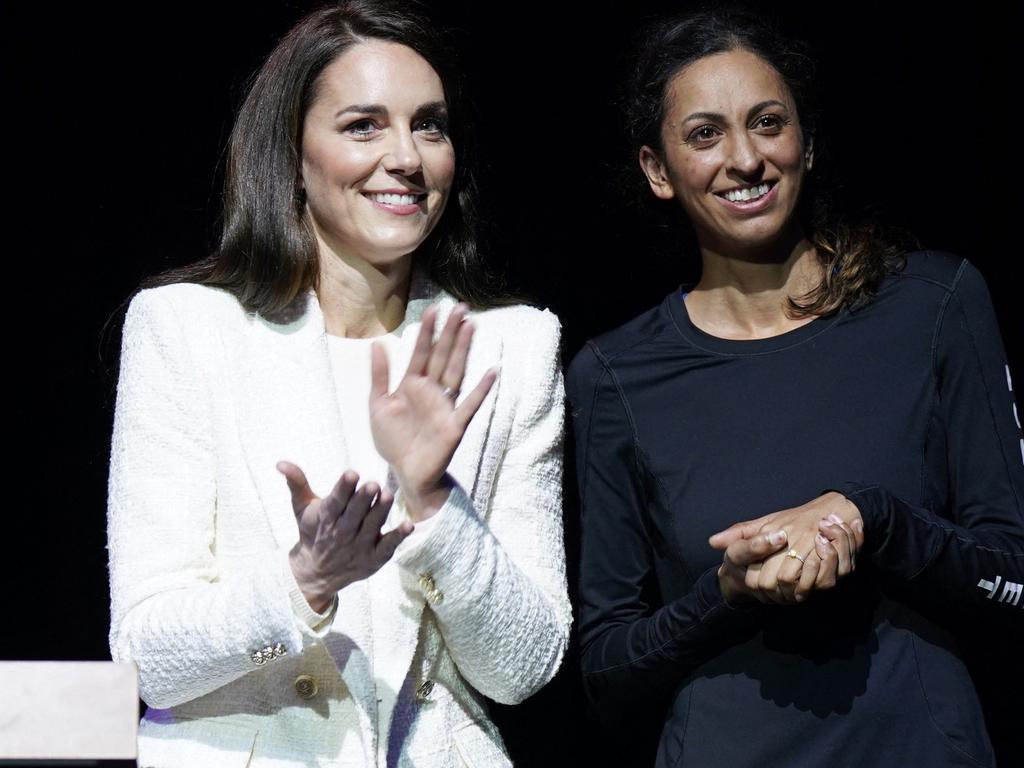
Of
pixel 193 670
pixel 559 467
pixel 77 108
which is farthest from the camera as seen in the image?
pixel 77 108

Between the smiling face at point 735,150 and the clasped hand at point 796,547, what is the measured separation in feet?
1.71

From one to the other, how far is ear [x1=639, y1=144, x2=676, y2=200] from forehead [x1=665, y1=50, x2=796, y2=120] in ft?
0.30

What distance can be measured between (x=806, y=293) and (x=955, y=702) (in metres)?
0.67

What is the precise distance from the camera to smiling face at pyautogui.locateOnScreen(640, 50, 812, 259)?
2426mm

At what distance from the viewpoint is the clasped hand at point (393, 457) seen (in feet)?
5.95

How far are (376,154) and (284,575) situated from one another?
2.29 feet

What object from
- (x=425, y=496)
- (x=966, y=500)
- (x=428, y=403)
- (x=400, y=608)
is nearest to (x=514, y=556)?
(x=400, y=608)

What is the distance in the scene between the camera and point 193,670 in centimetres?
194

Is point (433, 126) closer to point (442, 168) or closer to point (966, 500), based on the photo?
point (442, 168)

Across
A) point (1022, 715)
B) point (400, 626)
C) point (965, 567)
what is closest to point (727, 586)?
point (965, 567)

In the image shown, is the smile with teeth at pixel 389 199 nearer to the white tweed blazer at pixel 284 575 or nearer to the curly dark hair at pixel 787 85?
the white tweed blazer at pixel 284 575

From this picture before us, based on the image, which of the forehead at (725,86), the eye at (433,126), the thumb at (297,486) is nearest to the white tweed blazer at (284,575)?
the thumb at (297,486)

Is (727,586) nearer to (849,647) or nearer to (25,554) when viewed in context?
(849,647)

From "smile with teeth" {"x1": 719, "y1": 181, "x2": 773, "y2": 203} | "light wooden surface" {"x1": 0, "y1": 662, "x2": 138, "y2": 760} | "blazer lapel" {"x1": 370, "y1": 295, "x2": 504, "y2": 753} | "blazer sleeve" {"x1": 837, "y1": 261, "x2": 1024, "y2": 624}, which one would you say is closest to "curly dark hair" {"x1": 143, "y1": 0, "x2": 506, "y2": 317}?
"blazer lapel" {"x1": 370, "y1": 295, "x2": 504, "y2": 753}
